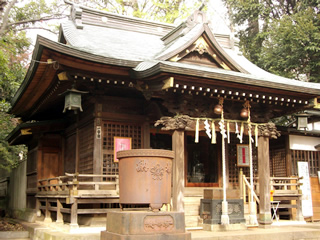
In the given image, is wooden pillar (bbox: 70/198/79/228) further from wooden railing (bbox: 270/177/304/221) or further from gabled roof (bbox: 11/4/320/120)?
wooden railing (bbox: 270/177/304/221)

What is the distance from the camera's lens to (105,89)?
10.8m

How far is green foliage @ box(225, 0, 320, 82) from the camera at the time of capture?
65.4ft

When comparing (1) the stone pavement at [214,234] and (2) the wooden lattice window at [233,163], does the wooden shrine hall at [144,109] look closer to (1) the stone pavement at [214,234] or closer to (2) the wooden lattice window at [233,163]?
(2) the wooden lattice window at [233,163]

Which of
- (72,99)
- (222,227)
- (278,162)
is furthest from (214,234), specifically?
(278,162)

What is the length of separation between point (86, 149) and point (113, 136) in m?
1.13

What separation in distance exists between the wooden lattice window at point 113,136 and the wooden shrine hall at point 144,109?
0.10ft

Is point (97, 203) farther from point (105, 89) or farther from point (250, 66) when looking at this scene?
point (250, 66)

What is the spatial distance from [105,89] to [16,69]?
9.09 m

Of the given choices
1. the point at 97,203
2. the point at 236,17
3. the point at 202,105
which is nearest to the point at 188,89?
the point at 202,105

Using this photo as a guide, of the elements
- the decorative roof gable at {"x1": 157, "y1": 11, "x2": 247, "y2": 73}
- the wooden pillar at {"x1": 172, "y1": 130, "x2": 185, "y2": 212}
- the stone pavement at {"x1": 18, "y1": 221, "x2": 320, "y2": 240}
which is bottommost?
the stone pavement at {"x1": 18, "y1": 221, "x2": 320, "y2": 240}

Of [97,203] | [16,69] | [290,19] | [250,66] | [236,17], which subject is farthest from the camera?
[236,17]

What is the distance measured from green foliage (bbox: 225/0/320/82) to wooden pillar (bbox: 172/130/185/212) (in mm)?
12609

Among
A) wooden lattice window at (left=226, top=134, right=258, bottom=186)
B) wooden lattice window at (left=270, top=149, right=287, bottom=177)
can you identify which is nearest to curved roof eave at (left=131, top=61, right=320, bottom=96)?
wooden lattice window at (left=226, top=134, right=258, bottom=186)

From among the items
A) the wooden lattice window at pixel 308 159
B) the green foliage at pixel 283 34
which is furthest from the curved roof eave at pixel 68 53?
the green foliage at pixel 283 34
